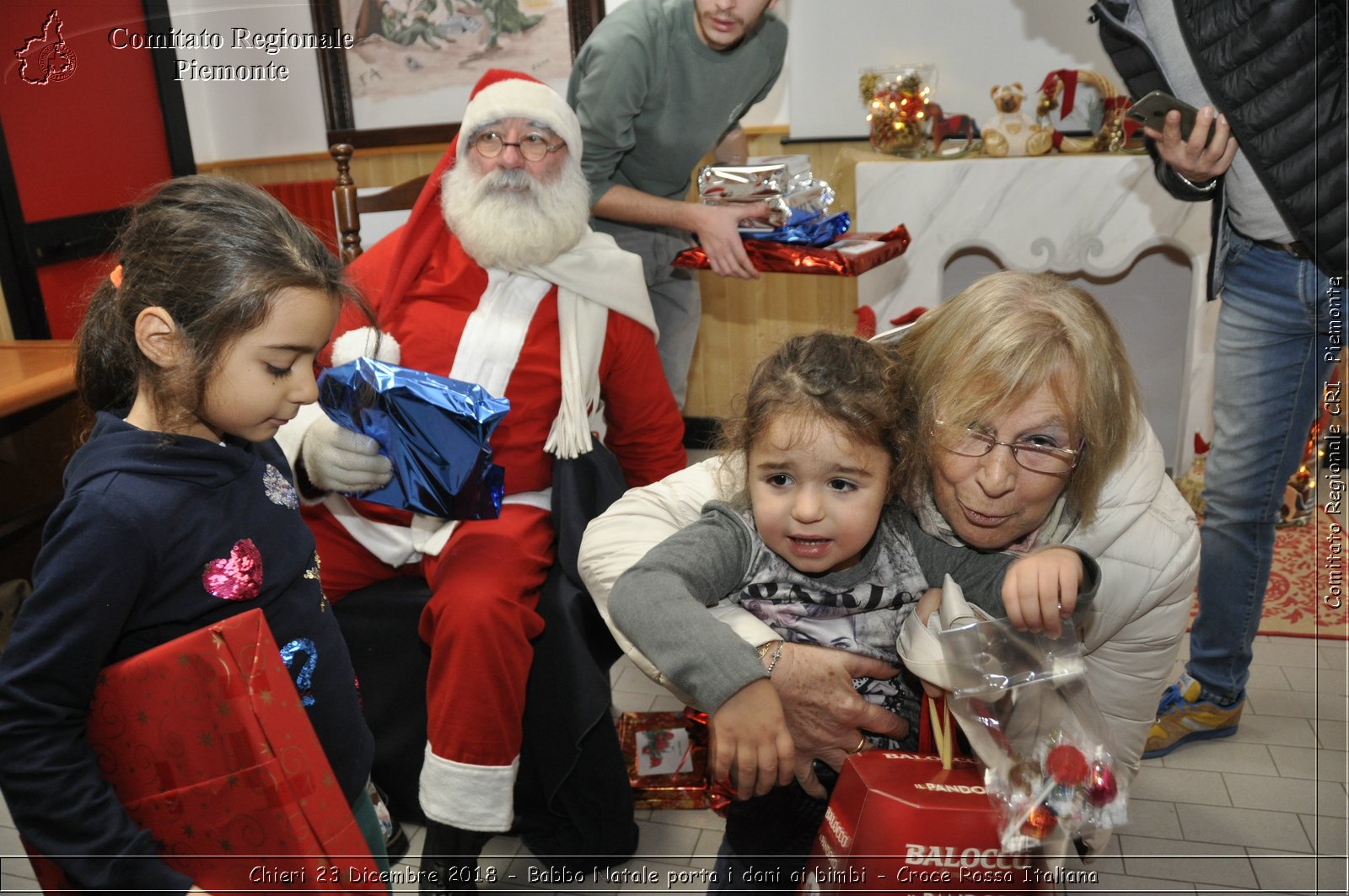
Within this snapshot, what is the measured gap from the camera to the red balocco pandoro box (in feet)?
3.20

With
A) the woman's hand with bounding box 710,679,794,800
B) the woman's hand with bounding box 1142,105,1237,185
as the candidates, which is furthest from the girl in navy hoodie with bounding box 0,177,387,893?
the woman's hand with bounding box 1142,105,1237,185

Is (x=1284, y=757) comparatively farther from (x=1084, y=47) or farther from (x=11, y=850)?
(x=11, y=850)

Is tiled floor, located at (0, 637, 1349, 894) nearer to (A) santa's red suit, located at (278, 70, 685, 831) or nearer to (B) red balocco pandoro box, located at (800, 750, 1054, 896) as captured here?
(A) santa's red suit, located at (278, 70, 685, 831)

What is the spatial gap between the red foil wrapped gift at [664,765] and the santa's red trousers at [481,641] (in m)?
0.46

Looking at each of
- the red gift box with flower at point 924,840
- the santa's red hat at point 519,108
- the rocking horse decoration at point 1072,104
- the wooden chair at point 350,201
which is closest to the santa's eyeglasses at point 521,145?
the santa's red hat at point 519,108

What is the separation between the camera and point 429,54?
13.0 ft

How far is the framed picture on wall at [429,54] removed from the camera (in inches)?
151

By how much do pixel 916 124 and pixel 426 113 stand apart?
201 cm

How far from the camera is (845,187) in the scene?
12.7 feet

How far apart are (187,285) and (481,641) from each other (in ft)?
2.93

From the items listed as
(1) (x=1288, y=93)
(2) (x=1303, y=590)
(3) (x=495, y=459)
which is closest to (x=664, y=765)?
(3) (x=495, y=459)

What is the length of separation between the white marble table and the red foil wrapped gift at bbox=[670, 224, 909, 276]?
1.08 meters

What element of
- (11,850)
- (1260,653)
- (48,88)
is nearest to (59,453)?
(11,850)

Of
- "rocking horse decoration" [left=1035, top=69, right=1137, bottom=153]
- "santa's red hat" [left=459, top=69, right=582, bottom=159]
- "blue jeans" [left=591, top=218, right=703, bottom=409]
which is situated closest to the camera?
"santa's red hat" [left=459, top=69, right=582, bottom=159]
